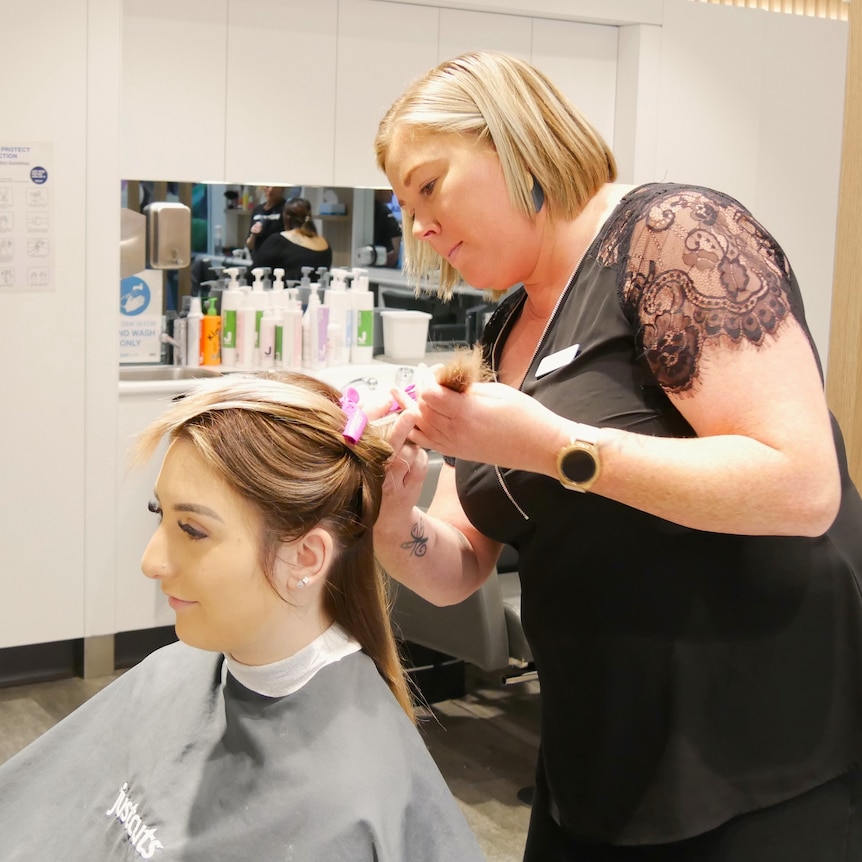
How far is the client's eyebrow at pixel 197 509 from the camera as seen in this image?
1228mm

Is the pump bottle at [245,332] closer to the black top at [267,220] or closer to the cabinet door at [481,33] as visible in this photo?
the black top at [267,220]

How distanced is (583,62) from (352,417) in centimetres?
334

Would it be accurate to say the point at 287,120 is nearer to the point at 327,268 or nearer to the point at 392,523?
the point at 327,268

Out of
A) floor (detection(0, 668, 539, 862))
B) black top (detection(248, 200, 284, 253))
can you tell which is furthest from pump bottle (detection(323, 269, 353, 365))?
floor (detection(0, 668, 539, 862))

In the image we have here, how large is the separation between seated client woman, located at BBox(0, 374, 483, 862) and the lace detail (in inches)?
12.8

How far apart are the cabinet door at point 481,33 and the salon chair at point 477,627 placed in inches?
69.0

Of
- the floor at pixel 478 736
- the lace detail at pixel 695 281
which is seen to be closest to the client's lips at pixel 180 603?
the lace detail at pixel 695 281

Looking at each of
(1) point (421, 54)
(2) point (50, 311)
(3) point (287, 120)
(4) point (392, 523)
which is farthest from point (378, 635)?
(1) point (421, 54)

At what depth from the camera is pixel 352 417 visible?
4.17ft

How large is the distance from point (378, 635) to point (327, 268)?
9.58 feet

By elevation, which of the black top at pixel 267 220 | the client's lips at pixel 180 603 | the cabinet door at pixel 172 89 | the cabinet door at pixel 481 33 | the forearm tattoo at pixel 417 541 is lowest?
the client's lips at pixel 180 603

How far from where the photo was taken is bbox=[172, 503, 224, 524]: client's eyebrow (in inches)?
48.3

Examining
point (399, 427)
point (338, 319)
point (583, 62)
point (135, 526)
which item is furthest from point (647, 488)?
point (583, 62)

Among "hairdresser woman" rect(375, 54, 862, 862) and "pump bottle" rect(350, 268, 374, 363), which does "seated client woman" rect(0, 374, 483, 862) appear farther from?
"pump bottle" rect(350, 268, 374, 363)
